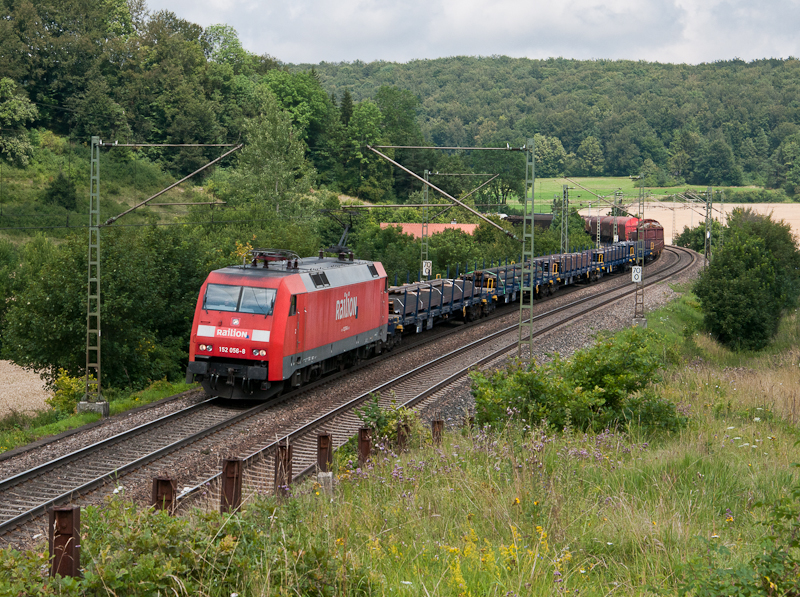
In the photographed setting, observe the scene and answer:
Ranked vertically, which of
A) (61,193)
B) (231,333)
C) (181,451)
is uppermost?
(61,193)

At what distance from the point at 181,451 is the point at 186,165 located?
65.3m

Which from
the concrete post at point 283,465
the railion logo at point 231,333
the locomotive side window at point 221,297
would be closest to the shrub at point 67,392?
the locomotive side window at point 221,297

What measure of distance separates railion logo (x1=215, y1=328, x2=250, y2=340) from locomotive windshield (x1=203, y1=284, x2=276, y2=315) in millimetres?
485

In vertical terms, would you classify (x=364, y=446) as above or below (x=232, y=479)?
below

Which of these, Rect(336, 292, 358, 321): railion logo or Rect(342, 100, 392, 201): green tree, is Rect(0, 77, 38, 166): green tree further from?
Rect(336, 292, 358, 321): railion logo

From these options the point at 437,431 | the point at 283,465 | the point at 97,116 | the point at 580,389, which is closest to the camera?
the point at 283,465

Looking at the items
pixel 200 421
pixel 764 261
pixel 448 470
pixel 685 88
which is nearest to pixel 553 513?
pixel 448 470

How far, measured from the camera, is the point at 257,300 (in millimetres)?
17766

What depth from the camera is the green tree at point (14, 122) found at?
64.1 meters

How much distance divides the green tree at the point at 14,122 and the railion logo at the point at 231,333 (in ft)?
182

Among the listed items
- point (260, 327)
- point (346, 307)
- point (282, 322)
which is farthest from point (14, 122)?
point (282, 322)

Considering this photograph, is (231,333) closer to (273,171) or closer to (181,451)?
(181,451)

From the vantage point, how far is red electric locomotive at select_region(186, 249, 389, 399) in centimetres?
1745

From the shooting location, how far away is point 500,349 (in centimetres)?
2569
